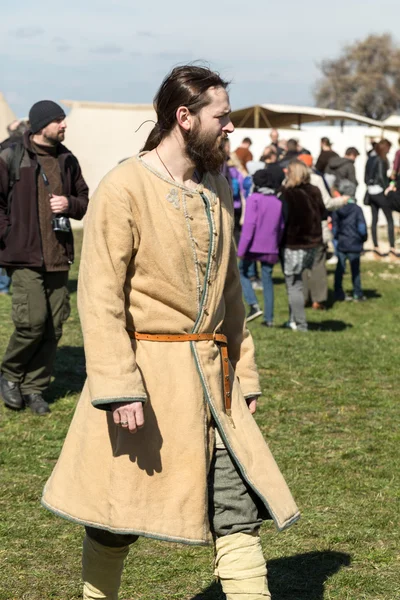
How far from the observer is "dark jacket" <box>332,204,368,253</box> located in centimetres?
1344

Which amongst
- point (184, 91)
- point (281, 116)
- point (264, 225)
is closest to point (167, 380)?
point (184, 91)

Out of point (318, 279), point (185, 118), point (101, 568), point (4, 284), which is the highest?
point (185, 118)

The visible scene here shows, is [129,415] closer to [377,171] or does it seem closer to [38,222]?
[38,222]

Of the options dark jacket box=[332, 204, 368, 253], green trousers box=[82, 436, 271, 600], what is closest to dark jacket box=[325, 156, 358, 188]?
dark jacket box=[332, 204, 368, 253]

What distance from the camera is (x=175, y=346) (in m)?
Result: 3.35

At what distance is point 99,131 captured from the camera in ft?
74.5

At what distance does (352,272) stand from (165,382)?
35.7ft

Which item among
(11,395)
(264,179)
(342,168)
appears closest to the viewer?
(11,395)

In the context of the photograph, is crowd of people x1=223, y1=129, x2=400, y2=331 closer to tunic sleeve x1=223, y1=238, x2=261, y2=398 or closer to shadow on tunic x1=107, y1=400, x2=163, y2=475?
tunic sleeve x1=223, y1=238, x2=261, y2=398

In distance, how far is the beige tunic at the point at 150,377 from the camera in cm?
323

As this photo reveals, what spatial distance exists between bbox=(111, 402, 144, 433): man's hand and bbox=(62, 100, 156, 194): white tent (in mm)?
19731

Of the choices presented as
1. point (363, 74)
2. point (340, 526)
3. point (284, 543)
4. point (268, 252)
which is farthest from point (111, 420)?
point (363, 74)

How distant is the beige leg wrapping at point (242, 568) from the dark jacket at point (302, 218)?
8.16 metres

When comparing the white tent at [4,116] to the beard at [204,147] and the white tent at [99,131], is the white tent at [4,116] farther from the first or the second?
the beard at [204,147]
